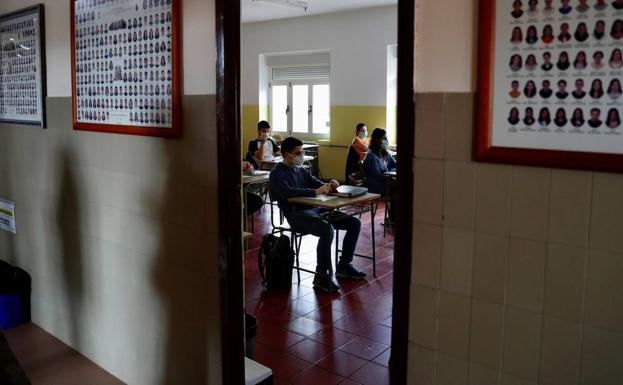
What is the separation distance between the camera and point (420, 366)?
171 cm

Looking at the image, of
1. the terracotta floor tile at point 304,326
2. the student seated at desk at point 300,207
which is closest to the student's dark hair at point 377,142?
the student seated at desk at point 300,207

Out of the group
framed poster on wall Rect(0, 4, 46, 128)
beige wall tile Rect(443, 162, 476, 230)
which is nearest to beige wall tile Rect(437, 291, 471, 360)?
beige wall tile Rect(443, 162, 476, 230)

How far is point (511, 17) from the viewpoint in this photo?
56.8 inches

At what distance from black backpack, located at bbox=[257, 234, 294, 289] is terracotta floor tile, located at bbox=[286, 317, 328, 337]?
0.62 meters

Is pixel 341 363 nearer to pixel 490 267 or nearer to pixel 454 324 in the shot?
pixel 454 324

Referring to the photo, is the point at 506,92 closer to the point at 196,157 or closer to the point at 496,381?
the point at 496,381

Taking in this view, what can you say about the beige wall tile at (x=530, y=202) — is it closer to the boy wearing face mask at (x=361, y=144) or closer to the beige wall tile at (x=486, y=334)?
the beige wall tile at (x=486, y=334)

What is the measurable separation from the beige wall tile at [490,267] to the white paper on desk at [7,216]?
139 inches

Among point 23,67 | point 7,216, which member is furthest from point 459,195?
point 7,216

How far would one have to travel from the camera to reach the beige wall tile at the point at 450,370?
162 centimetres

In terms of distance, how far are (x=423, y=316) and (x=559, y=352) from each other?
0.39m

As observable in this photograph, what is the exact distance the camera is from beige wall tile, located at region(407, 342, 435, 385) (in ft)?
5.53

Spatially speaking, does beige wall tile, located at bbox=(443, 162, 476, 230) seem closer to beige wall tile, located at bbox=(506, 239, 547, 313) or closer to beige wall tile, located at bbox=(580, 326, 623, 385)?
beige wall tile, located at bbox=(506, 239, 547, 313)

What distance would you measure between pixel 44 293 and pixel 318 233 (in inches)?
79.1
